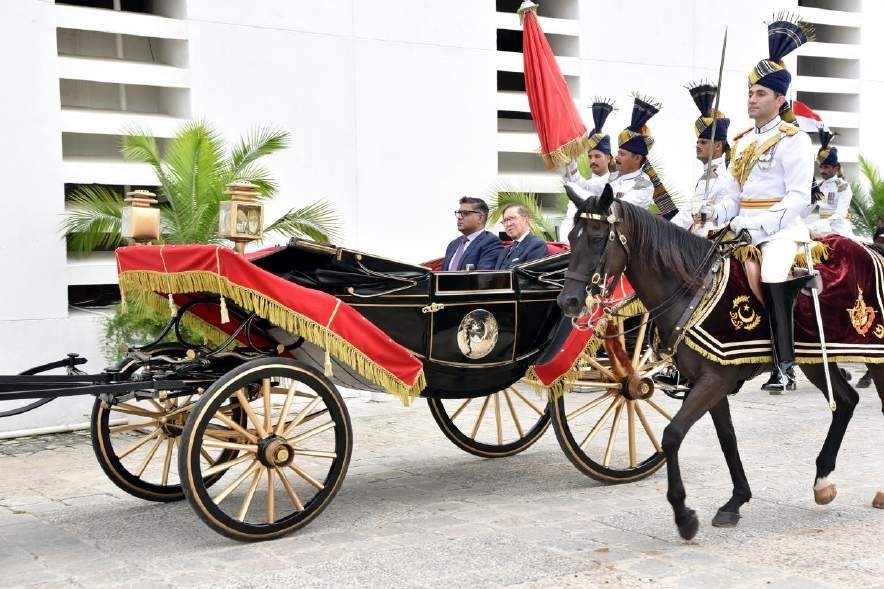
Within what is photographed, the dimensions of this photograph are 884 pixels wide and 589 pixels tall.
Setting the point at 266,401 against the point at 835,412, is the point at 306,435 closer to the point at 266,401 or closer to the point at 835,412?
the point at 266,401

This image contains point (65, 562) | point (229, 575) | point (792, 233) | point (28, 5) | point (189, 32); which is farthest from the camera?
point (189, 32)

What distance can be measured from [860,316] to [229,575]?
369cm

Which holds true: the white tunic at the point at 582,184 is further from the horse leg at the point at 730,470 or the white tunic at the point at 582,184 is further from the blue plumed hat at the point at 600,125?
the horse leg at the point at 730,470

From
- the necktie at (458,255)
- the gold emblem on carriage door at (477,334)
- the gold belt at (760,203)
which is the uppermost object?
the gold belt at (760,203)

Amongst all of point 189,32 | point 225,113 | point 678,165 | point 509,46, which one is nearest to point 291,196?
point 225,113

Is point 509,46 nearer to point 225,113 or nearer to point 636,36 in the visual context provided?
point 636,36

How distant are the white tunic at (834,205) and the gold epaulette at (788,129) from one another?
4716 mm

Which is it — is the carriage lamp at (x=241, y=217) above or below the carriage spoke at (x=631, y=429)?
above

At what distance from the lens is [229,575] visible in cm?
467

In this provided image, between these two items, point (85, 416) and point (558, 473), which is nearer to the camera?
point (558, 473)

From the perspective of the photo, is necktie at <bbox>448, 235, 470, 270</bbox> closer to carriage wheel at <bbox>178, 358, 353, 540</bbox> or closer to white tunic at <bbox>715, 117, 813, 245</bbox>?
carriage wheel at <bbox>178, 358, 353, 540</bbox>

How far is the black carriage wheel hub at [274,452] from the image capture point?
5199mm

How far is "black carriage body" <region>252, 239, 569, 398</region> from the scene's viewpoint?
5719mm

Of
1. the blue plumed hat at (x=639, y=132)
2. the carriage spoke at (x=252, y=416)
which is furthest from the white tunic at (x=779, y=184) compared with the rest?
the carriage spoke at (x=252, y=416)
